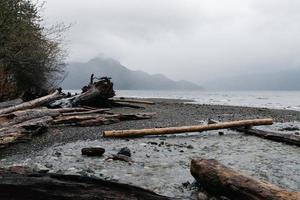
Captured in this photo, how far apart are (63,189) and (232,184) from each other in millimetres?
2551

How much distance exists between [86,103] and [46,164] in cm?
1503

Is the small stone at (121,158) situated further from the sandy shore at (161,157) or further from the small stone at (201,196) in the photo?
the small stone at (201,196)

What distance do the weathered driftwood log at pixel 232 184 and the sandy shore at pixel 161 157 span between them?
65 centimetres

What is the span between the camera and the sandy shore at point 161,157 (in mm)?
8281

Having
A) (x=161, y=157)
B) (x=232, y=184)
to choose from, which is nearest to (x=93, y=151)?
(x=161, y=157)

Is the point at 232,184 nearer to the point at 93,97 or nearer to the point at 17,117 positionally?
the point at 17,117

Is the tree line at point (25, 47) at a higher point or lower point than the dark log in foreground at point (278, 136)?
higher

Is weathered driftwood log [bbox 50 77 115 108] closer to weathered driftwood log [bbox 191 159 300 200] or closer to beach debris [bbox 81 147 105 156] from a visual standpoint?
beach debris [bbox 81 147 105 156]

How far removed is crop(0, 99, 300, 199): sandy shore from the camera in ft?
27.2

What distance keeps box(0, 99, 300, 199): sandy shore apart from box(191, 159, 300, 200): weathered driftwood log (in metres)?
0.65


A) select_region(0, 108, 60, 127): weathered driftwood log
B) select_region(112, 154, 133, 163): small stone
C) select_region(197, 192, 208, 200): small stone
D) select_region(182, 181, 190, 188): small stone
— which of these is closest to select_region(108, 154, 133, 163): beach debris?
select_region(112, 154, 133, 163): small stone

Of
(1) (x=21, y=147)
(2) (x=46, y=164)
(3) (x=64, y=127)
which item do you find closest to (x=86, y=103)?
(3) (x=64, y=127)

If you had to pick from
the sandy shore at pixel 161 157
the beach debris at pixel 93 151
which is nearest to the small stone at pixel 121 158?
the sandy shore at pixel 161 157

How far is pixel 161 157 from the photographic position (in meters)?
10.5
